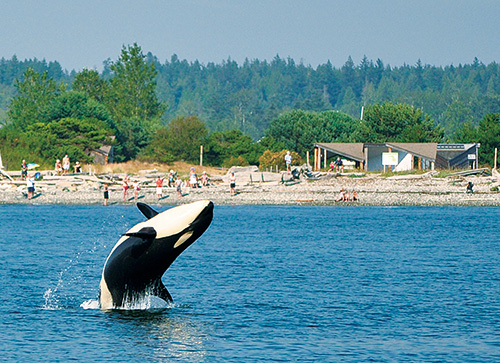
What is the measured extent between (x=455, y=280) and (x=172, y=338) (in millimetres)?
13334

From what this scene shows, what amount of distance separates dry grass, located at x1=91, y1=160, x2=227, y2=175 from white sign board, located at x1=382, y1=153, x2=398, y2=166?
626 inches

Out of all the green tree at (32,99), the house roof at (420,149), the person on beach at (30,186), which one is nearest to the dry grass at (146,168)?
the person on beach at (30,186)

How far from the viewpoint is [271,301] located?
→ 25.2 m

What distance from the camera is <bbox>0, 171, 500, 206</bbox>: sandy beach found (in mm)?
64562

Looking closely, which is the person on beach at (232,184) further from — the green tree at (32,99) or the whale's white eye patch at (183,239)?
the green tree at (32,99)

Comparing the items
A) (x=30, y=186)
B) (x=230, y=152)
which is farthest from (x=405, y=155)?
(x=30, y=186)

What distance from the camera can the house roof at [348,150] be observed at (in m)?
82.6

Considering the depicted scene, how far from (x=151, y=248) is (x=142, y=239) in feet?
0.92

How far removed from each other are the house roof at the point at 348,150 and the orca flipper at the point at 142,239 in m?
65.0

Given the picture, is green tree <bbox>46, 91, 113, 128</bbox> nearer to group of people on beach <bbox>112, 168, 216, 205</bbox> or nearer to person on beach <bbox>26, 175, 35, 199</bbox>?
group of people on beach <bbox>112, 168, 216, 205</bbox>

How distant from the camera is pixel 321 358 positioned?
61.9ft

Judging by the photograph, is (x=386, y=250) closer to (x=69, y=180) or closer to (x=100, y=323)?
(x=100, y=323)

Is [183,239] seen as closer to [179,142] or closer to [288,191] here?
[288,191]

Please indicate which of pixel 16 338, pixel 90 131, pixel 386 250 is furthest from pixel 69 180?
pixel 16 338
